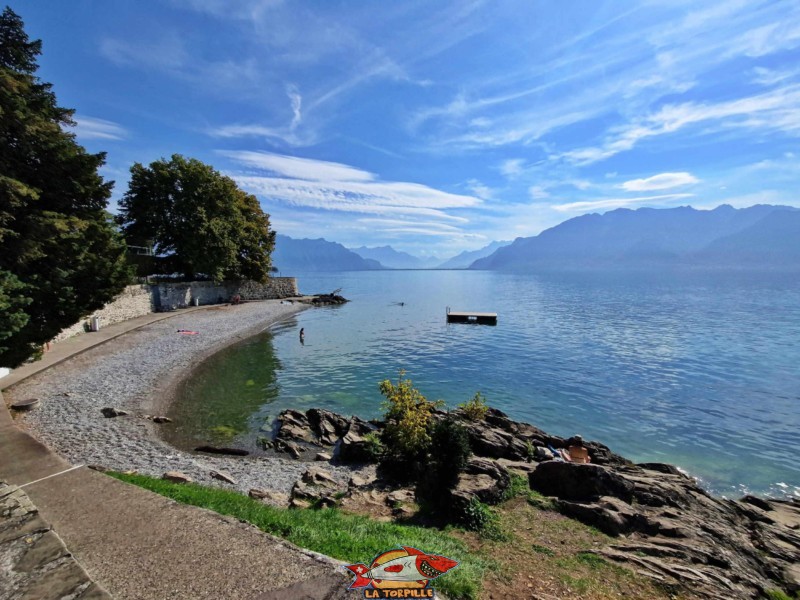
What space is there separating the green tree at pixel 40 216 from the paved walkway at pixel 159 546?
7.08m

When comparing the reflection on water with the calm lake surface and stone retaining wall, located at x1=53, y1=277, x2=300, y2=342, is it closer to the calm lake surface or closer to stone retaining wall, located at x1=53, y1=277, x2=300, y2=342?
the calm lake surface

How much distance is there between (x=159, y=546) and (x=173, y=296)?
5458 cm

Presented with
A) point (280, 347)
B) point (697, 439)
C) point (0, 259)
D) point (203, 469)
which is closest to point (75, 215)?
point (0, 259)

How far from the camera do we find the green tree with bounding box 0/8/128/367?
12.5 meters

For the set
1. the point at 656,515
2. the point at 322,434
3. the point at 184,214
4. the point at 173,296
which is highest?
the point at 184,214

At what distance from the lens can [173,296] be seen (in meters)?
53.0

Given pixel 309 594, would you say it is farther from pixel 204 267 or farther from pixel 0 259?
pixel 204 267

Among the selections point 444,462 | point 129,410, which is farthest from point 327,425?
point 444,462

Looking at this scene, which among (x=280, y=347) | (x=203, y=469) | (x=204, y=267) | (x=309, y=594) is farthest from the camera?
(x=204, y=267)

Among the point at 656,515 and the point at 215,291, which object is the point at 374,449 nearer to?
the point at 656,515

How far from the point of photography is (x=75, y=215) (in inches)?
627

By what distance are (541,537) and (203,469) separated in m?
11.3

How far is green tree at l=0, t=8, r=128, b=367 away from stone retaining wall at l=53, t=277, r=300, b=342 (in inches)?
440

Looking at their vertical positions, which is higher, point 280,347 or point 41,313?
point 41,313
